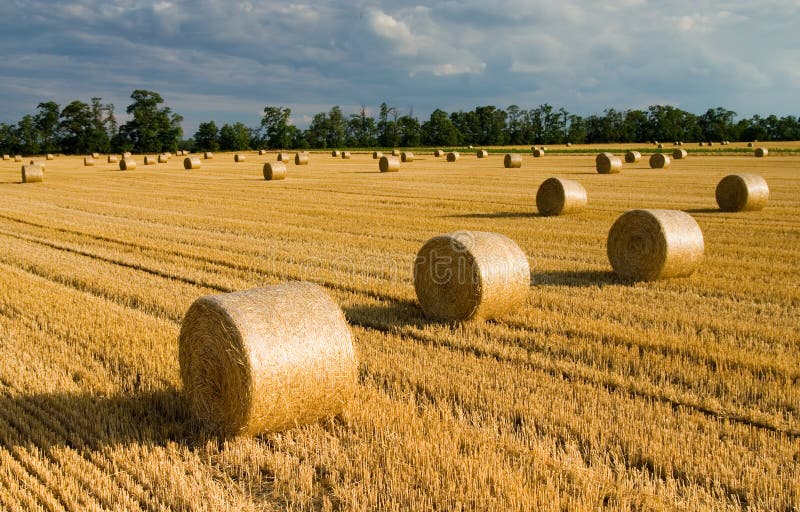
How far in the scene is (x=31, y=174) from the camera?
32.5 meters

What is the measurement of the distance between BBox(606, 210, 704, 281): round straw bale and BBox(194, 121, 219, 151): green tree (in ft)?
314

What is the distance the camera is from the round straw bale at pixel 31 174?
32438 millimetres

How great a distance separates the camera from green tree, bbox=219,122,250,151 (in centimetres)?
10156

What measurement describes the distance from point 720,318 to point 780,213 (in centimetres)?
1165

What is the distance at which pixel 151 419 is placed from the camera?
5.66 meters

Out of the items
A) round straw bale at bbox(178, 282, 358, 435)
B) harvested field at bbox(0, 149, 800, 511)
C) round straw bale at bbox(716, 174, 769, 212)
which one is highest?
round straw bale at bbox(716, 174, 769, 212)

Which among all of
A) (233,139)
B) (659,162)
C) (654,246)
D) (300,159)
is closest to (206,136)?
(233,139)

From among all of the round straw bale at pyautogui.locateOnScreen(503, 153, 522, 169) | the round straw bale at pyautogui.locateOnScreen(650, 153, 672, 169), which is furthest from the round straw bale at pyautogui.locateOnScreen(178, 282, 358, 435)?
the round straw bale at pyautogui.locateOnScreen(503, 153, 522, 169)

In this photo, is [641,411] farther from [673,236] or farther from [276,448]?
[673,236]

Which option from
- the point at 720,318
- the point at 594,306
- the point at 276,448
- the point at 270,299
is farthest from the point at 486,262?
the point at 276,448

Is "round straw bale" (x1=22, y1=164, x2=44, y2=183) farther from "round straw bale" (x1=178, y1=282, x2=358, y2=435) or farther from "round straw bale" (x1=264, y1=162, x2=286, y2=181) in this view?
"round straw bale" (x1=178, y1=282, x2=358, y2=435)

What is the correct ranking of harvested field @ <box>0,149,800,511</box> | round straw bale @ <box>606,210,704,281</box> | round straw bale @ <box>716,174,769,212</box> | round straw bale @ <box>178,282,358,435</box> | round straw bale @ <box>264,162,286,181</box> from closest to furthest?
harvested field @ <box>0,149,800,511</box> → round straw bale @ <box>178,282,358,435</box> → round straw bale @ <box>606,210,704,281</box> → round straw bale @ <box>716,174,769,212</box> → round straw bale @ <box>264,162,286,181</box>

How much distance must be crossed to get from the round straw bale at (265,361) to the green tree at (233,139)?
321ft

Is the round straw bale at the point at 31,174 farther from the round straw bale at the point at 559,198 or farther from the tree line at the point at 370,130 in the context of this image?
the tree line at the point at 370,130
